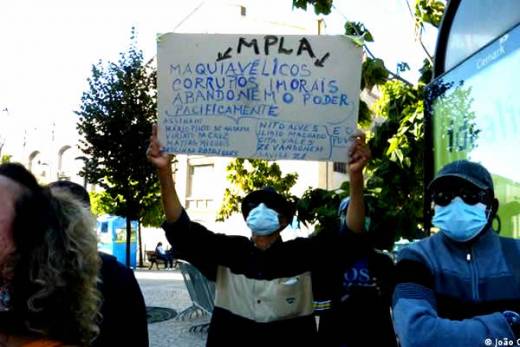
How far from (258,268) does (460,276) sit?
4.40 ft

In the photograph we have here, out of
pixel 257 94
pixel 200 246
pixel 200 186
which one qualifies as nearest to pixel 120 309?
pixel 200 246

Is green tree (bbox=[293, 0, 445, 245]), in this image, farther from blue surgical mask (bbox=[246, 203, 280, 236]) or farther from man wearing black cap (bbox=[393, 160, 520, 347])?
man wearing black cap (bbox=[393, 160, 520, 347])

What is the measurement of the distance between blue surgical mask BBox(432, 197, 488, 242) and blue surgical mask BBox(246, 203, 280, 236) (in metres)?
1.36

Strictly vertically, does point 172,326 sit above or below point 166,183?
below

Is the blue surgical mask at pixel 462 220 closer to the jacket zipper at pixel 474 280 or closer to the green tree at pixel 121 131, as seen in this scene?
the jacket zipper at pixel 474 280

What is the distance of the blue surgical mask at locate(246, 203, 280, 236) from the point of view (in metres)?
3.28

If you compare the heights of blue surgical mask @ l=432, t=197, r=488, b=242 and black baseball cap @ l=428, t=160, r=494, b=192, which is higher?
black baseball cap @ l=428, t=160, r=494, b=192

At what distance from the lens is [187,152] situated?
3275 millimetres

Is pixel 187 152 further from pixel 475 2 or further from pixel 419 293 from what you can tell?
pixel 475 2

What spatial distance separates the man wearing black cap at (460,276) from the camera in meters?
1.78

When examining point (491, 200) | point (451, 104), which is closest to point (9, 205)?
point (491, 200)

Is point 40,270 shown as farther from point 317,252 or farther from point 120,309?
point 317,252

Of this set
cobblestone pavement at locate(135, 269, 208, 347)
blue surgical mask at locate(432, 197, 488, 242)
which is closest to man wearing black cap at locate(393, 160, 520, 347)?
blue surgical mask at locate(432, 197, 488, 242)

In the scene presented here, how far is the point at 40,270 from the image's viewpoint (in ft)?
5.12
